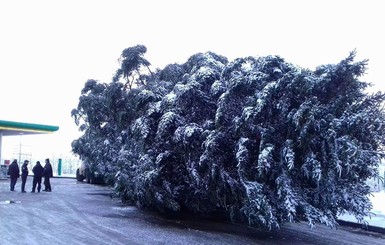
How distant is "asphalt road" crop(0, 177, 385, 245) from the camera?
30.3ft

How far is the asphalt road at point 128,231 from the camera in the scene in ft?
30.3

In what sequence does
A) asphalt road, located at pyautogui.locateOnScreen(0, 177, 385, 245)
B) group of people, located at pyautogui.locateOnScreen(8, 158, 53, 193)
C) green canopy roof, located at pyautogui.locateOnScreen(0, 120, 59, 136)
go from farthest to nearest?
green canopy roof, located at pyautogui.locateOnScreen(0, 120, 59, 136) < group of people, located at pyautogui.locateOnScreen(8, 158, 53, 193) < asphalt road, located at pyautogui.locateOnScreen(0, 177, 385, 245)

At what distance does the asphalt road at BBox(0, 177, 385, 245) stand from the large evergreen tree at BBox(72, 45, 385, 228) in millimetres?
593

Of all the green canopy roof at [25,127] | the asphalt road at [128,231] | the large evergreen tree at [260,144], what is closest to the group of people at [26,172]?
the asphalt road at [128,231]

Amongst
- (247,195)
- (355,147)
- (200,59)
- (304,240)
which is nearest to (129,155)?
(200,59)

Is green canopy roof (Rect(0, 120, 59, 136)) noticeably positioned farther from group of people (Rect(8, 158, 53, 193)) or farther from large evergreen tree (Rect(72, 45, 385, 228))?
large evergreen tree (Rect(72, 45, 385, 228))

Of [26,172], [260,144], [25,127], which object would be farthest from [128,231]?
[25,127]

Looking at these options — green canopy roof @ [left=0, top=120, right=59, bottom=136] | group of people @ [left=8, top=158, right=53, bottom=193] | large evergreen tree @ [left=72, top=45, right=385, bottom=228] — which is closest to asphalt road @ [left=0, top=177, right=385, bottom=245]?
large evergreen tree @ [left=72, top=45, right=385, bottom=228]

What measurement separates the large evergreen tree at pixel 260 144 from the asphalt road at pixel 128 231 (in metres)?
0.59

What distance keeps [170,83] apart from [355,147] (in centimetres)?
862

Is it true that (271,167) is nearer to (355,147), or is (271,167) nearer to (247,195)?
(247,195)

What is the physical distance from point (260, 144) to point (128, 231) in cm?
410

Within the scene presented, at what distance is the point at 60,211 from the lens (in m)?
13.4

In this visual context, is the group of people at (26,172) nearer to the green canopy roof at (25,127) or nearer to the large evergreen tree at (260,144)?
the large evergreen tree at (260,144)
